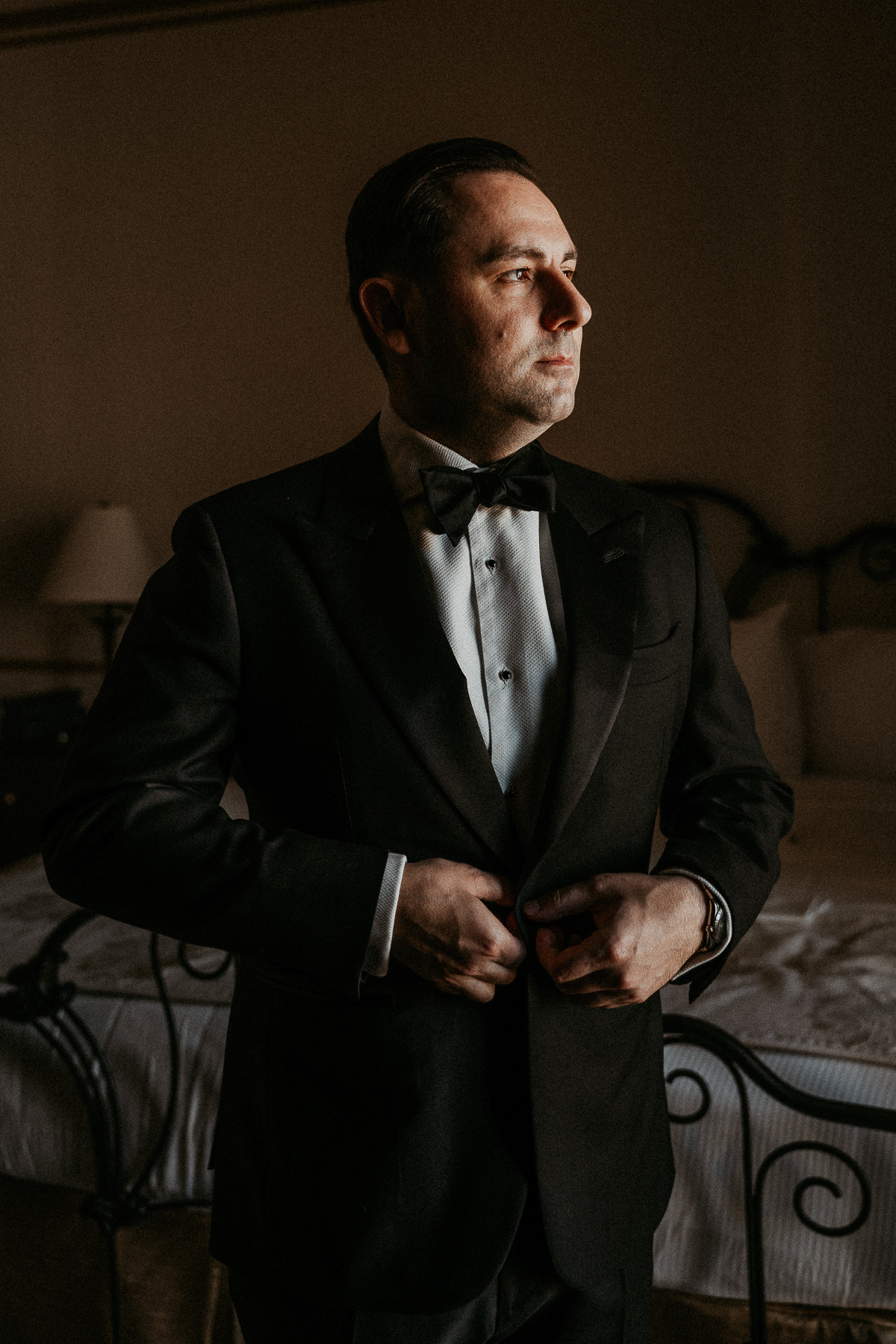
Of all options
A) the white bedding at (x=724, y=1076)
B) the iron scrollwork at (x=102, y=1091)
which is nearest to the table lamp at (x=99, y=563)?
the white bedding at (x=724, y=1076)

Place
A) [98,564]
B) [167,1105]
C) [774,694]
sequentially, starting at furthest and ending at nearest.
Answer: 1. [98,564]
2. [774,694]
3. [167,1105]

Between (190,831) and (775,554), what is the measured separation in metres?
3.05

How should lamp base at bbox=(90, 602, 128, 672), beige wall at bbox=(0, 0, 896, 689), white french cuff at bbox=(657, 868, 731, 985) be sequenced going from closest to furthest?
white french cuff at bbox=(657, 868, 731, 985) → beige wall at bbox=(0, 0, 896, 689) → lamp base at bbox=(90, 602, 128, 672)

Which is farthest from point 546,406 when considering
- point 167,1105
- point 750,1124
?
point 167,1105

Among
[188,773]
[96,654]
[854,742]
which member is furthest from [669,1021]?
[96,654]

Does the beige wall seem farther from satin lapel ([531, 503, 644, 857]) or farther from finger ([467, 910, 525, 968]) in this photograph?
finger ([467, 910, 525, 968])

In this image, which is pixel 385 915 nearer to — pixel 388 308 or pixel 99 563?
pixel 388 308

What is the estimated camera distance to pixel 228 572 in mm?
1019

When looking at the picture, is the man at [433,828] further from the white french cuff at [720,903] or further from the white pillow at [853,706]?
the white pillow at [853,706]

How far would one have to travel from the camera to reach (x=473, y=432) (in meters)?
1.12

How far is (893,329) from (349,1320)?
337 centimetres

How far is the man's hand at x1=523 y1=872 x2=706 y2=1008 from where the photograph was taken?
3.10ft

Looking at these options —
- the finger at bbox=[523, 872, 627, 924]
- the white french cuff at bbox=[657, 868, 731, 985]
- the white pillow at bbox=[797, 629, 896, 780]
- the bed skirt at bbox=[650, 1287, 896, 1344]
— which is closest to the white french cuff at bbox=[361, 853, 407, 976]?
the finger at bbox=[523, 872, 627, 924]

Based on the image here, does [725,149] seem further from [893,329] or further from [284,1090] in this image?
[284,1090]
